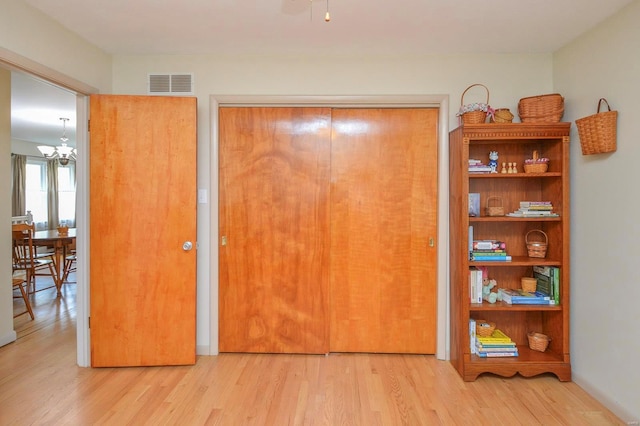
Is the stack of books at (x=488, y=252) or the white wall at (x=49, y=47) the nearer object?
the white wall at (x=49, y=47)

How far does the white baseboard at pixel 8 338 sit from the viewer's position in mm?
3120

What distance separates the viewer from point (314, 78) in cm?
284

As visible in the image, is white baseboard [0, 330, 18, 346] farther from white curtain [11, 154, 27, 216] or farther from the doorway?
white curtain [11, 154, 27, 216]

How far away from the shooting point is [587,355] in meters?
2.42

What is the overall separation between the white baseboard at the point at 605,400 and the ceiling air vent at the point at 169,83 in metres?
3.54

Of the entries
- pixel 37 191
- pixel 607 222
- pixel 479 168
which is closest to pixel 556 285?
pixel 607 222

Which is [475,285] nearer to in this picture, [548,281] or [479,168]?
[548,281]

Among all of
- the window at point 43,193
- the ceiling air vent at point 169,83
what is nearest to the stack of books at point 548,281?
the ceiling air vent at point 169,83

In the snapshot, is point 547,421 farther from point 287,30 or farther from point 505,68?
point 287,30

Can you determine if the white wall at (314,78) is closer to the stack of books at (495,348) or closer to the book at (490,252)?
the book at (490,252)

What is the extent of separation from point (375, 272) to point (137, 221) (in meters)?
1.86

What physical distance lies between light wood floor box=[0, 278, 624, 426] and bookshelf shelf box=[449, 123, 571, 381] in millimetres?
141

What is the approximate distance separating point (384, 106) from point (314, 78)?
0.60 metres

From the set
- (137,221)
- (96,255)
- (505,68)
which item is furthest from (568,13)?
(96,255)
